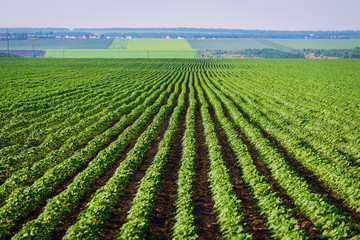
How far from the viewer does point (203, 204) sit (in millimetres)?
9703

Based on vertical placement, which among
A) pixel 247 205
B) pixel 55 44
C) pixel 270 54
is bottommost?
pixel 247 205

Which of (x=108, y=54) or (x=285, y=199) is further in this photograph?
(x=108, y=54)

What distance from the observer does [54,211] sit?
8.34m

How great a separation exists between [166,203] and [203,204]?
1475 millimetres

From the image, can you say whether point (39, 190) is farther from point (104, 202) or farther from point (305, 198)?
point (305, 198)

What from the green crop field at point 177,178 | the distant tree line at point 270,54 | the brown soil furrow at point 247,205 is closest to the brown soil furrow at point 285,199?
the green crop field at point 177,178

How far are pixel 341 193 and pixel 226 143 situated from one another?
25.0ft

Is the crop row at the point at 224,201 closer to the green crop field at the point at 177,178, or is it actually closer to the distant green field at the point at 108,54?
the green crop field at the point at 177,178

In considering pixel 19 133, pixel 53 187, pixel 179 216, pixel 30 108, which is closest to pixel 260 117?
pixel 179 216

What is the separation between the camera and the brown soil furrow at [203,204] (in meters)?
8.11

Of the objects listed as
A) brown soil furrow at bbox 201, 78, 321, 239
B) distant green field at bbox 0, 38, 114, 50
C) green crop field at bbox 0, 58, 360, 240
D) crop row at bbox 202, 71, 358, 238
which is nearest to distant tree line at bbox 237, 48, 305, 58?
distant green field at bbox 0, 38, 114, 50

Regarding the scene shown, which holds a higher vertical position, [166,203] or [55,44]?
[55,44]

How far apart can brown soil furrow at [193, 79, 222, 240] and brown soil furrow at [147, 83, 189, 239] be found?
95 centimetres

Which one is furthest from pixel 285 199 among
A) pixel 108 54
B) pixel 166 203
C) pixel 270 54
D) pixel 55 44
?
pixel 55 44
